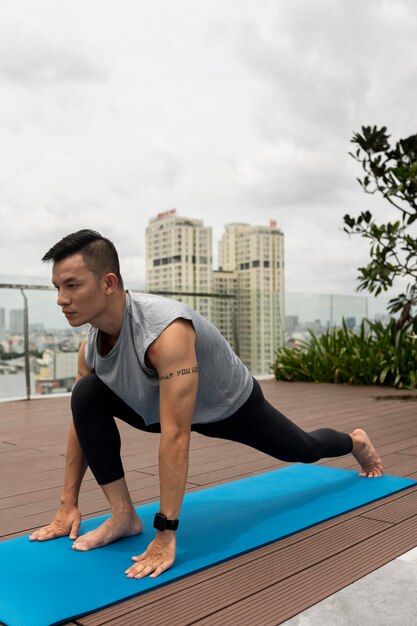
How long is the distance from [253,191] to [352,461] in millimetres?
24339

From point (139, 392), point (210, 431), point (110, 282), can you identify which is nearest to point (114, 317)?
point (110, 282)

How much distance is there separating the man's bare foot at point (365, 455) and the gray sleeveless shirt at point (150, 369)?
26.4 inches

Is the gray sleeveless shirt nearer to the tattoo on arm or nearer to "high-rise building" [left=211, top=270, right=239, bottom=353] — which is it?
the tattoo on arm

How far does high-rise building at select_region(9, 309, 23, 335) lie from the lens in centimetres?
517

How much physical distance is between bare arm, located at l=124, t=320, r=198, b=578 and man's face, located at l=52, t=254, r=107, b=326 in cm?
19

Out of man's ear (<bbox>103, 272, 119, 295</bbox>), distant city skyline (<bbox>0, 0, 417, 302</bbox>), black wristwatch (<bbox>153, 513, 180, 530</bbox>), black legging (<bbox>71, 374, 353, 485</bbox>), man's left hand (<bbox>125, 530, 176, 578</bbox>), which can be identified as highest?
distant city skyline (<bbox>0, 0, 417, 302</bbox>)

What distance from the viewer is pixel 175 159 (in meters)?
22.7

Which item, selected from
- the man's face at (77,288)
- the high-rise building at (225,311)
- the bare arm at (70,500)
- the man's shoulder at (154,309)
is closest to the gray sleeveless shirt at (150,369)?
the man's shoulder at (154,309)

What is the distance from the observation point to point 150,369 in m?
1.51

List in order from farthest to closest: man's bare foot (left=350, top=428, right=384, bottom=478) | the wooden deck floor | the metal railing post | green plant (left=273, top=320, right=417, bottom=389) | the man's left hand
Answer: green plant (left=273, top=320, right=417, bottom=389)
the metal railing post
man's bare foot (left=350, top=428, right=384, bottom=478)
the man's left hand
the wooden deck floor

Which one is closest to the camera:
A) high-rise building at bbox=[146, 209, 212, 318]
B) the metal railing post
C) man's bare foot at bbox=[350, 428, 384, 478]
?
man's bare foot at bbox=[350, 428, 384, 478]

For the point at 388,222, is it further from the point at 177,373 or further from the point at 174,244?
the point at 174,244

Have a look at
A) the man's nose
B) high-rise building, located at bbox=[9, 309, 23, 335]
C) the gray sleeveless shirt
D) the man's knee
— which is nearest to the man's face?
the man's nose

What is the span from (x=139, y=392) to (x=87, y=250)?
38 centimetres
